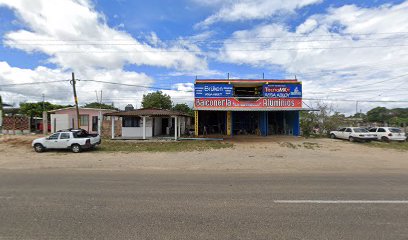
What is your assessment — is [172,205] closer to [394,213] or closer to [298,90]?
[394,213]

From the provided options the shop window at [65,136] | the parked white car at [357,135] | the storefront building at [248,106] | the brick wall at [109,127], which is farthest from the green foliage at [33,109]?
the parked white car at [357,135]

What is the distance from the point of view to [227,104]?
2662 cm

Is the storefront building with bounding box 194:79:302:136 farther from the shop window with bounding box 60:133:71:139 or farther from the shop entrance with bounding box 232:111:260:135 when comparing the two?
the shop window with bounding box 60:133:71:139

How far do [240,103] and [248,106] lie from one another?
85 centimetres

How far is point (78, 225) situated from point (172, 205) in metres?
1.78

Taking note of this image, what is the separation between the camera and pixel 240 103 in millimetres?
26594

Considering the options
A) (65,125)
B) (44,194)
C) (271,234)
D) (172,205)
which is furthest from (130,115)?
(271,234)

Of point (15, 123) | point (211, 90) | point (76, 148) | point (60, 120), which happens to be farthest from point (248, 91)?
point (15, 123)

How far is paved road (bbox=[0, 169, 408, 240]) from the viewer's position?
3984 mm

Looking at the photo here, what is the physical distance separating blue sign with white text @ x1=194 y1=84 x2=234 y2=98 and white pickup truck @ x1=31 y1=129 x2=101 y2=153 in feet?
39.1

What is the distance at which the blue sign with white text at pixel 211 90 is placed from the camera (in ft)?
88.0

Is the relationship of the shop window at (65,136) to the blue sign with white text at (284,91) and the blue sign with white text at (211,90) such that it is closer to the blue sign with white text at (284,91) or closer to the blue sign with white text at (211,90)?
the blue sign with white text at (211,90)

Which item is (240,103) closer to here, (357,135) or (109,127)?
(357,135)

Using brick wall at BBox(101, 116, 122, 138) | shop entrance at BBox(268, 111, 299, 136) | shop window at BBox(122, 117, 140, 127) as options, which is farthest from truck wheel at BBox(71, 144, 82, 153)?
shop entrance at BBox(268, 111, 299, 136)
